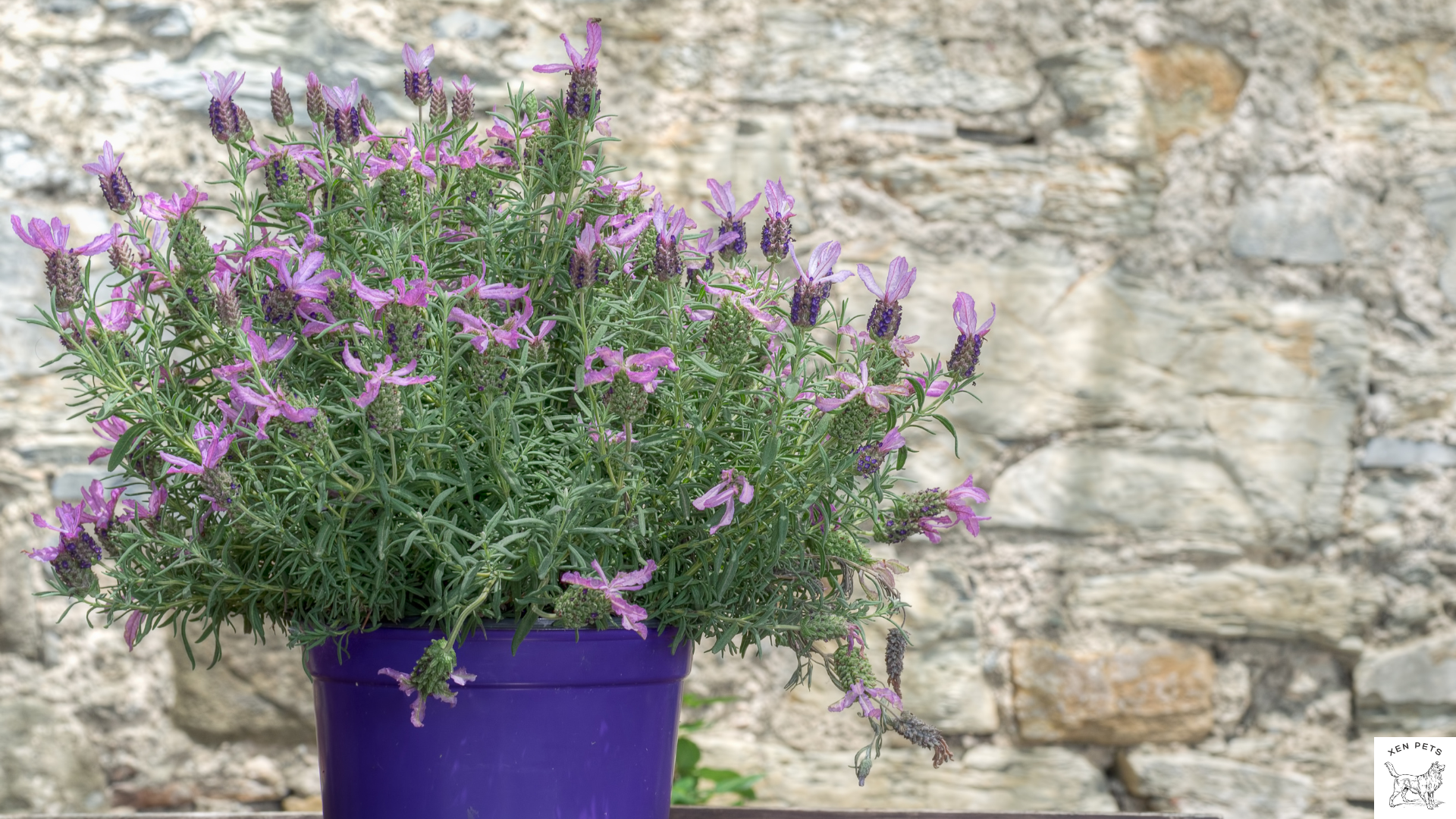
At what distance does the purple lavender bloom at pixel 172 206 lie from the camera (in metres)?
0.81

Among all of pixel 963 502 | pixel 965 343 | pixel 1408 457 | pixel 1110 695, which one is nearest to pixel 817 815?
pixel 963 502

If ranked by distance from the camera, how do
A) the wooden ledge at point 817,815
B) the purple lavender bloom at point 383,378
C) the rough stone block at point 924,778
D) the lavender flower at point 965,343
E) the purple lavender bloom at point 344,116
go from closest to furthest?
the purple lavender bloom at point 383,378 < the lavender flower at point 965,343 < the purple lavender bloom at point 344,116 < the wooden ledge at point 817,815 < the rough stone block at point 924,778

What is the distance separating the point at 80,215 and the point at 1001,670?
1.64 metres

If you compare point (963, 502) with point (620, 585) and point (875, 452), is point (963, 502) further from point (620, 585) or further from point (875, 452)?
point (620, 585)

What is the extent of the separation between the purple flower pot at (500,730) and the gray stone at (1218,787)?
1379 mm

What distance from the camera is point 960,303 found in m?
0.75

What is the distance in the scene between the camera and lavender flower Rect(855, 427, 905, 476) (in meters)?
0.76

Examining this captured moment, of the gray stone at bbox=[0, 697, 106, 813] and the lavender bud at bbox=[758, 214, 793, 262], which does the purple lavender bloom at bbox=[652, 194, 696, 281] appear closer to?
the lavender bud at bbox=[758, 214, 793, 262]

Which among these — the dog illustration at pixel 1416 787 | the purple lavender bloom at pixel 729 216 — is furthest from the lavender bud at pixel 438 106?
the dog illustration at pixel 1416 787

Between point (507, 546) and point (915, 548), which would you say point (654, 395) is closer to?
point (507, 546)

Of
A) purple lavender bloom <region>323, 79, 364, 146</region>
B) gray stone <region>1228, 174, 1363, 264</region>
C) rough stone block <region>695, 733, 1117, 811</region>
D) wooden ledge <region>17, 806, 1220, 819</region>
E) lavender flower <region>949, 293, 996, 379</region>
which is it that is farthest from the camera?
gray stone <region>1228, 174, 1363, 264</region>

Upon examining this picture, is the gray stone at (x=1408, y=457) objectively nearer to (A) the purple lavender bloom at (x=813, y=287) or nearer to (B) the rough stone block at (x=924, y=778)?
(B) the rough stone block at (x=924, y=778)

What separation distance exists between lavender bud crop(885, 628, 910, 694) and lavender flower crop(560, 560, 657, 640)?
0.71 ft

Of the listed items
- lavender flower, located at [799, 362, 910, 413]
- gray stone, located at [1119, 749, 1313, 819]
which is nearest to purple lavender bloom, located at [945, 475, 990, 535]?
lavender flower, located at [799, 362, 910, 413]
